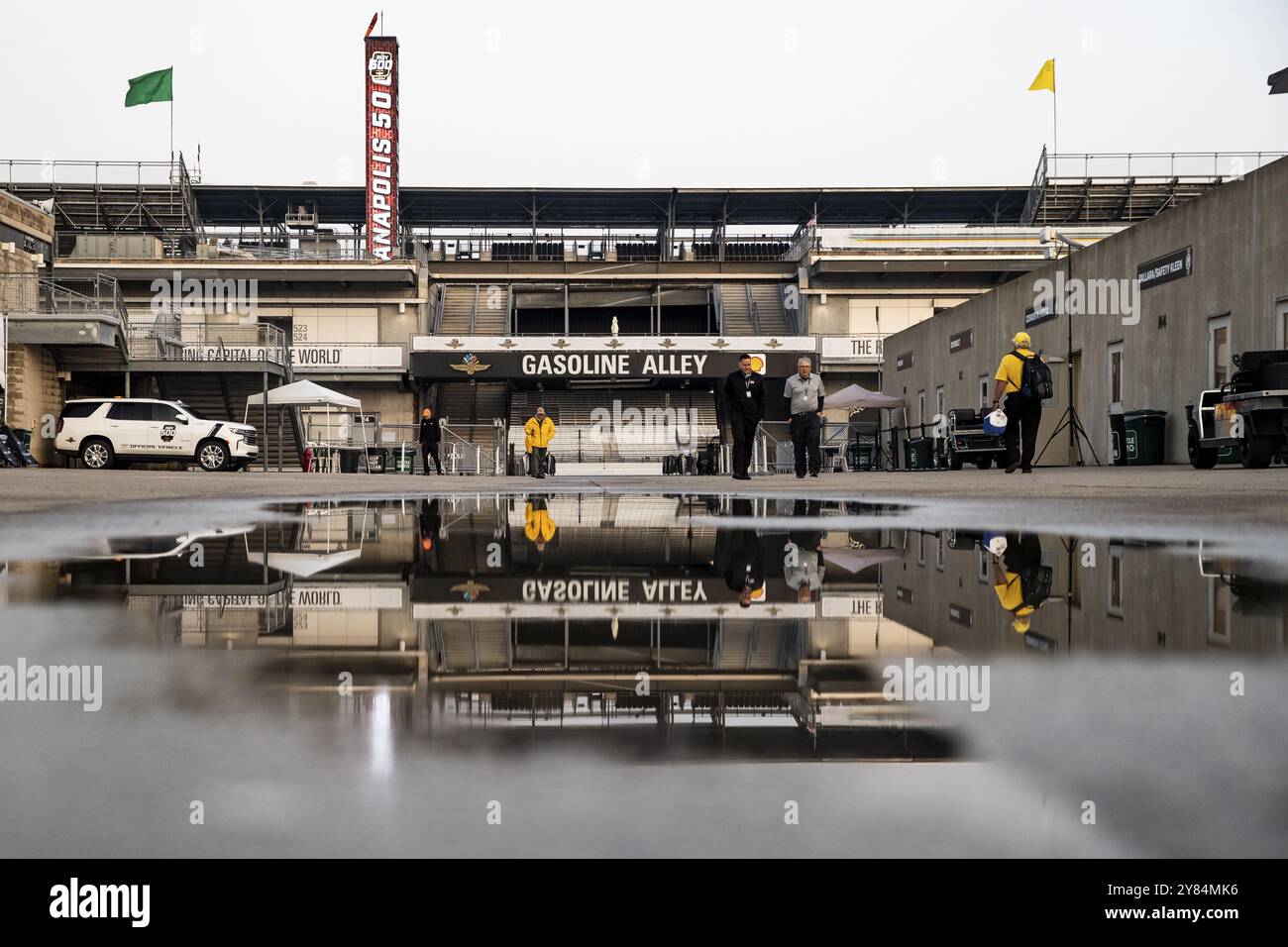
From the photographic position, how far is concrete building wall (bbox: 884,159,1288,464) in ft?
55.8

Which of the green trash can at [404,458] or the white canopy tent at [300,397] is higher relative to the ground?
the white canopy tent at [300,397]

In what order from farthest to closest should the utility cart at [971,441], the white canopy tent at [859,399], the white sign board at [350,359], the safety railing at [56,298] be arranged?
1. the white sign board at [350,359]
2. the white canopy tent at [859,399]
3. the safety railing at [56,298]
4. the utility cart at [971,441]

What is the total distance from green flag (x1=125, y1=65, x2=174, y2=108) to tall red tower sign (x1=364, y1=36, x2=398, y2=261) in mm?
7682

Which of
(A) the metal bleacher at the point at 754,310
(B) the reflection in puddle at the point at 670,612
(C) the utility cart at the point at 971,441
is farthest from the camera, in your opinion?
(A) the metal bleacher at the point at 754,310

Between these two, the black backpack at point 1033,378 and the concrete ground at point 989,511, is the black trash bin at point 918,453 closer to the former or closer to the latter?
the black backpack at point 1033,378

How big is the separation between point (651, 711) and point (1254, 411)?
47.7 ft

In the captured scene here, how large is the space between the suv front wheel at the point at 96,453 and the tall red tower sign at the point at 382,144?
19737 mm

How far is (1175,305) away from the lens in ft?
65.1

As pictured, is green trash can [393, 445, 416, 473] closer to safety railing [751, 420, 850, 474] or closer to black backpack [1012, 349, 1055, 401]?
safety railing [751, 420, 850, 474]

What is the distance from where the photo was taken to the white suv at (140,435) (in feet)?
90.4

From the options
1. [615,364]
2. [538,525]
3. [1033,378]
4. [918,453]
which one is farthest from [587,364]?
[538,525]

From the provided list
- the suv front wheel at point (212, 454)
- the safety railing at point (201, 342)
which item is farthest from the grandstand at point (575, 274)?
the suv front wheel at point (212, 454)
